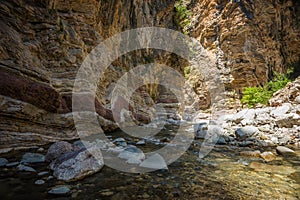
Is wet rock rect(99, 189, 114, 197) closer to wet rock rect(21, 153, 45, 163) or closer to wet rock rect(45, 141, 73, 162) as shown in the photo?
wet rock rect(45, 141, 73, 162)

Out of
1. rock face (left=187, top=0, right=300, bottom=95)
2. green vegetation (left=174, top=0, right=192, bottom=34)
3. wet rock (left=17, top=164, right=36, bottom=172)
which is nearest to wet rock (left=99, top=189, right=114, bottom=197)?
wet rock (left=17, top=164, right=36, bottom=172)

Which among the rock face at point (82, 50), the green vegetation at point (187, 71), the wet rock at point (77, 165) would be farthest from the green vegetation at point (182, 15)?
the wet rock at point (77, 165)

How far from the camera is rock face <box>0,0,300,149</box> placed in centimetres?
321

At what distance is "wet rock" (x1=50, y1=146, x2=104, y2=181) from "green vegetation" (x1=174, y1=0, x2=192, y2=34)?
19.6m

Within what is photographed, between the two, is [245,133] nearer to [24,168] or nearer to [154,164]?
[154,164]

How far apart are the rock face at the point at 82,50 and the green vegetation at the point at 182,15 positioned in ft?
9.82

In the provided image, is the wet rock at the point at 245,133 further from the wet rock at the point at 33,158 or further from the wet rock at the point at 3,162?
the wet rock at the point at 3,162

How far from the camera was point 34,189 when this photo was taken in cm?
169

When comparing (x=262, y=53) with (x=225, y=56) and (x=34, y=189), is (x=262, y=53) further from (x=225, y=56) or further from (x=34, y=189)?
(x=34, y=189)

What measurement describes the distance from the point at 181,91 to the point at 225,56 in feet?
18.9

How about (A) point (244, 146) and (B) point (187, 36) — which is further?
(B) point (187, 36)

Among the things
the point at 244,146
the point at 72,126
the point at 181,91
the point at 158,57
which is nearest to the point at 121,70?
the point at 72,126

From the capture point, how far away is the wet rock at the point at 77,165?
1955mm

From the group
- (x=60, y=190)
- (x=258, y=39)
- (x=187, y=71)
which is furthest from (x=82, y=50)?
(x=258, y=39)
